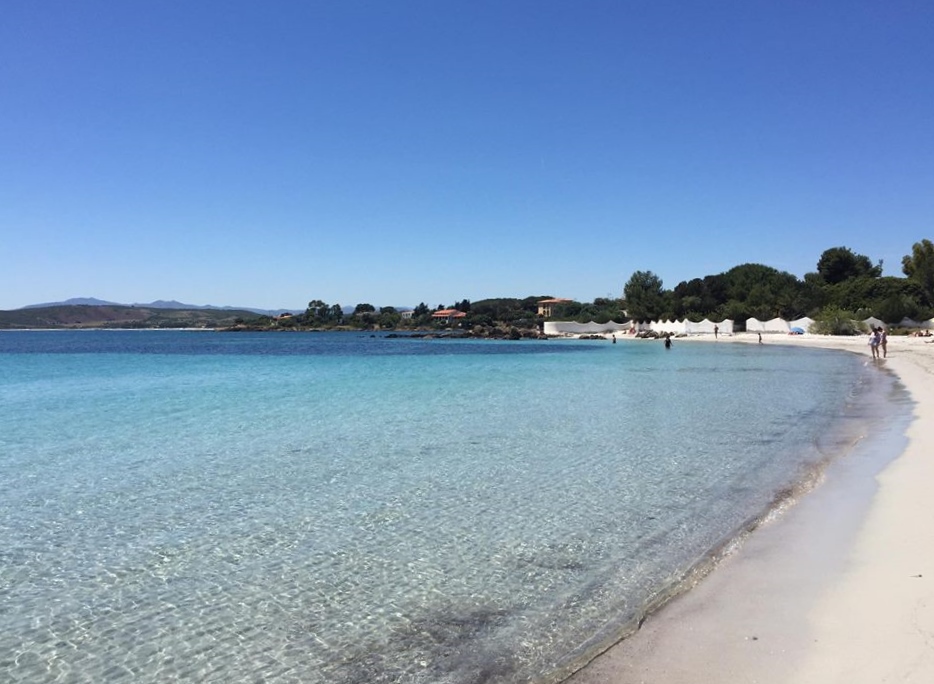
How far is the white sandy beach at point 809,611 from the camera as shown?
3.98 meters

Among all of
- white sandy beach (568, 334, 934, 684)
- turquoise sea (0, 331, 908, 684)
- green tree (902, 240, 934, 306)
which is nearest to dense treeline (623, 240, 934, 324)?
green tree (902, 240, 934, 306)

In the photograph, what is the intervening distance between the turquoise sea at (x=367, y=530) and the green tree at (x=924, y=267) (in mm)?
61672

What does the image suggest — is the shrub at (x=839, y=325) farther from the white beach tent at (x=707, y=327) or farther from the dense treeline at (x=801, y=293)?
the white beach tent at (x=707, y=327)

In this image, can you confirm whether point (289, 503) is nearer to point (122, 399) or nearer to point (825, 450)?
point (825, 450)

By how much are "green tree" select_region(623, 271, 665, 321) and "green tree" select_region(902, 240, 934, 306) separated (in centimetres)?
3891

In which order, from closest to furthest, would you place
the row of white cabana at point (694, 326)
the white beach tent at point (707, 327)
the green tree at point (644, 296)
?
the row of white cabana at point (694, 326), the white beach tent at point (707, 327), the green tree at point (644, 296)

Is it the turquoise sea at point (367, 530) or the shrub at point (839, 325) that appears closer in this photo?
the turquoise sea at point (367, 530)

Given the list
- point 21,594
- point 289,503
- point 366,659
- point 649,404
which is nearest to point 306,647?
point 366,659

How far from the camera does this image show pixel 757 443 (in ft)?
41.1

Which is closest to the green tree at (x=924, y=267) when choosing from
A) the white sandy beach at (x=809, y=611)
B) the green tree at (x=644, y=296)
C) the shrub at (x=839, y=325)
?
the shrub at (x=839, y=325)

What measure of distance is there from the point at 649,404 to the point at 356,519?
12839 mm

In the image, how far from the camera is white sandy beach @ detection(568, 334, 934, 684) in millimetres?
3979

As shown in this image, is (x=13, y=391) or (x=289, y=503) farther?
(x=13, y=391)

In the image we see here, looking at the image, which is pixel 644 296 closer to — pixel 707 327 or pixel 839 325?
pixel 707 327
